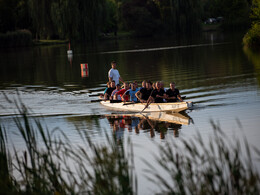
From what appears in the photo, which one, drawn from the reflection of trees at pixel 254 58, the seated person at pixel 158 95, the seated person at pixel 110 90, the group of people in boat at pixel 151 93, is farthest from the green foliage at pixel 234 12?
the seated person at pixel 158 95

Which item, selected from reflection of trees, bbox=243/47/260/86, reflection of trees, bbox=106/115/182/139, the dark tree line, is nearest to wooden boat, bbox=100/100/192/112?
reflection of trees, bbox=106/115/182/139


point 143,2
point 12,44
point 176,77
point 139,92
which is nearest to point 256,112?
point 139,92

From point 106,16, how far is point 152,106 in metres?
50.5

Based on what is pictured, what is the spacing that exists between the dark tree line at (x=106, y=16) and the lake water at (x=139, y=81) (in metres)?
21.0

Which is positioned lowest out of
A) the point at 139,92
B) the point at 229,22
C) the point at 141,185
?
the point at 141,185

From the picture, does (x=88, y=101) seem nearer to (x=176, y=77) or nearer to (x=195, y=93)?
(x=195, y=93)

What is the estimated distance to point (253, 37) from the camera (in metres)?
40.8

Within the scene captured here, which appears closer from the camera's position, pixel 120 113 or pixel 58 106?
pixel 120 113

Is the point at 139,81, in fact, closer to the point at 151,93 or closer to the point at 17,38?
the point at 151,93

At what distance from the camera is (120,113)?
1875 cm

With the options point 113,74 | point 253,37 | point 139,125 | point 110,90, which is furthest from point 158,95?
point 253,37

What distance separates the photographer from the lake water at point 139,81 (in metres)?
13.6

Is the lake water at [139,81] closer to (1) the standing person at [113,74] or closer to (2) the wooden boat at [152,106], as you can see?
(2) the wooden boat at [152,106]

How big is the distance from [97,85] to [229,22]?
70315 mm
